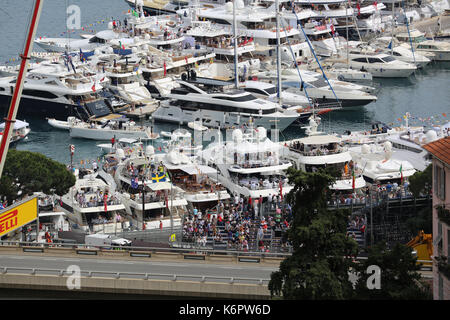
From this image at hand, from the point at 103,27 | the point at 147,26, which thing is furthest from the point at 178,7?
the point at 147,26

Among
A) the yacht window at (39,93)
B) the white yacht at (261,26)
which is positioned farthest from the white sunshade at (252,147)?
the white yacht at (261,26)

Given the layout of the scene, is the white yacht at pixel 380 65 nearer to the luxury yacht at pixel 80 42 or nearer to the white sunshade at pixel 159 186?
the luxury yacht at pixel 80 42

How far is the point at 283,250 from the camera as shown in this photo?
155 feet

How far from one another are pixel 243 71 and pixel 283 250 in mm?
43472

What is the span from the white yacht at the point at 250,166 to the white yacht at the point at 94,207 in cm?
651

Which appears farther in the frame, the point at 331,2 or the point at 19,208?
the point at 331,2

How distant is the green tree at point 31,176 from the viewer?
2110 inches

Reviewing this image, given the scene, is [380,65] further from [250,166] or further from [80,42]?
[250,166]

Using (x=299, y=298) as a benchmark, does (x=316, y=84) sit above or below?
above

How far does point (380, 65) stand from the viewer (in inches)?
3748

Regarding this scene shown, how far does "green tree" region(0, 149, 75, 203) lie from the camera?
53594 millimetres

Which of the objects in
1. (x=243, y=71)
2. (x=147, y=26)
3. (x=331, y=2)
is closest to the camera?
(x=243, y=71)

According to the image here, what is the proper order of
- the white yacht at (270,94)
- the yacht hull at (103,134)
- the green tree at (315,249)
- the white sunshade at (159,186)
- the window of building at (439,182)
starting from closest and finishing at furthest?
the green tree at (315,249)
the window of building at (439,182)
the white sunshade at (159,186)
the yacht hull at (103,134)
the white yacht at (270,94)
